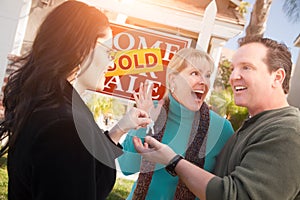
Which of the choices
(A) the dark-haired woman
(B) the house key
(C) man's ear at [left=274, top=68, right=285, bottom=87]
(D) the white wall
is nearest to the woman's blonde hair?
(B) the house key

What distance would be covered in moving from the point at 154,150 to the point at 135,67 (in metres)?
0.32

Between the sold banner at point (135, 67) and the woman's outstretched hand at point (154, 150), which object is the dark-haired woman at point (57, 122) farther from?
the sold banner at point (135, 67)

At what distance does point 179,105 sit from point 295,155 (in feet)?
1.29

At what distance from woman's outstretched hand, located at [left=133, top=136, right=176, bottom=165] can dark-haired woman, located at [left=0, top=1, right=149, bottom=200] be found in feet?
0.68

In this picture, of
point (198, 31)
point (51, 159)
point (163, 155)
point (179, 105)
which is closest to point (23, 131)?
point (51, 159)

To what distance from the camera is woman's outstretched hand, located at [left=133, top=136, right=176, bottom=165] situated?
1017 millimetres

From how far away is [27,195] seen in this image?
0.73 m

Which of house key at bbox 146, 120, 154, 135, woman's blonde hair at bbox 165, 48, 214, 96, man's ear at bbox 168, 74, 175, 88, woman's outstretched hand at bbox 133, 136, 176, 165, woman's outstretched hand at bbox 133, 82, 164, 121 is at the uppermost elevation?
woman's blonde hair at bbox 165, 48, 214, 96

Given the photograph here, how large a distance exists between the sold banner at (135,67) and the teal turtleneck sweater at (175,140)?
0.32ft

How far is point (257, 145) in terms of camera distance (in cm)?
93

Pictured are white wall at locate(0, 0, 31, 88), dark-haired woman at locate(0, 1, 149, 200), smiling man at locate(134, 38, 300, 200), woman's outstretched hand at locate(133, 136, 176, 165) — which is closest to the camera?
dark-haired woman at locate(0, 1, 149, 200)

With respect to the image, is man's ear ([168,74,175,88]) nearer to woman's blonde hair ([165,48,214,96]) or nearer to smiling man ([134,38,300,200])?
woman's blonde hair ([165,48,214,96])

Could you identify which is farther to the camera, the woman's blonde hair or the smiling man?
the woman's blonde hair

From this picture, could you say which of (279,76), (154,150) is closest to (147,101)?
(154,150)
